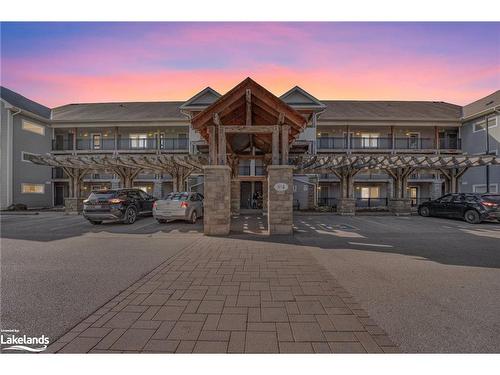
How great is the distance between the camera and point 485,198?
12.5m

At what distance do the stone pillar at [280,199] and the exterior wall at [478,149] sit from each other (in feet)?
71.2

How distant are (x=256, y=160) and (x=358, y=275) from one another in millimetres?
19247

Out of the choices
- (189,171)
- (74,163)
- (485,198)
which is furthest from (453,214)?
(74,163)

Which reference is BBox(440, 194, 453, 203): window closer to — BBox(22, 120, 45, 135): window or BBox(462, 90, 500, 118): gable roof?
BBox(462, 90, 500, 118): gable roof

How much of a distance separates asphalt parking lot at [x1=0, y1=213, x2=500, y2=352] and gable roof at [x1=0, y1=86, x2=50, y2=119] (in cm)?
1968

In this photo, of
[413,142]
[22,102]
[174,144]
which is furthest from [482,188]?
[22,102]

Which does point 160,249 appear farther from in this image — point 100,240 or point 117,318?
point 117,318

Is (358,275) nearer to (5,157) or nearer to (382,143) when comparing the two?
(382,143)

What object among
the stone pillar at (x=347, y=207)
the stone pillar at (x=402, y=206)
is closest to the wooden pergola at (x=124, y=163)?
the stone pillar at (x=347, y=207)

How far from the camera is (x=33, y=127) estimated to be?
76.4ft

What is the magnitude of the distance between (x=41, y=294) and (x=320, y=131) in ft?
84.6

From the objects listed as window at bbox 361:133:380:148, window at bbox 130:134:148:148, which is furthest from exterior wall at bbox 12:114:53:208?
window at bbox 361:133:380:148

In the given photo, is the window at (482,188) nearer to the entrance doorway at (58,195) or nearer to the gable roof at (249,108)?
the gable roof at (249,108)

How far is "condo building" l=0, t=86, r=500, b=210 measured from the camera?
21266mm
